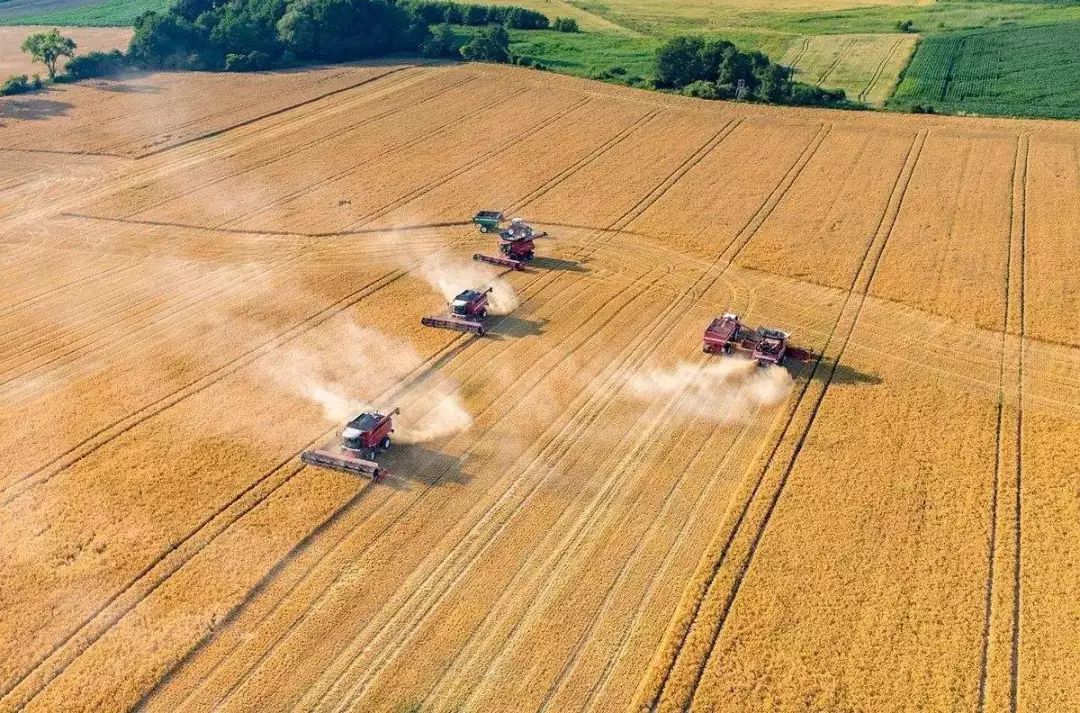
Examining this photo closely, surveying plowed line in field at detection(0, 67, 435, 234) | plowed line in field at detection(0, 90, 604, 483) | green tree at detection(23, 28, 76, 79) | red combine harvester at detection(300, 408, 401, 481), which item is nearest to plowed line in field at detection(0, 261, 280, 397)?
plowed line in field at detection(0, 90, 604, 483)

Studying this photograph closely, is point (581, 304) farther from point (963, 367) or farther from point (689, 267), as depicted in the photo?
point (963, 367)

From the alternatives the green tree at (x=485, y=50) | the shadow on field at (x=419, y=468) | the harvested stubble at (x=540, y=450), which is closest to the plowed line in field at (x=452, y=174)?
the harvested stubble at (x=540, y=450)

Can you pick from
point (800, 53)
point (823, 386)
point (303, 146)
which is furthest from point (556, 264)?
point (800, 53)

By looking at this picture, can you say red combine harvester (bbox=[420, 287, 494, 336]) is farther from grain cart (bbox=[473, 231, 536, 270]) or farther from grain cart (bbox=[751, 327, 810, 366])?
grain cart (bbox=[751, 327, 810, 366])

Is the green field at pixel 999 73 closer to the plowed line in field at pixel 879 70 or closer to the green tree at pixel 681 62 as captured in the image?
the plowed line in field at pixel 879 70

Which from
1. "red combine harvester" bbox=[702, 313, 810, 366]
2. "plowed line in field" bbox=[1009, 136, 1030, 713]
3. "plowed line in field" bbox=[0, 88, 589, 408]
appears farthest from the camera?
"plowed line in field" bbox=[0, 88, 589, 408]

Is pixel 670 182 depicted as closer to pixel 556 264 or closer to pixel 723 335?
pixel 556 264
